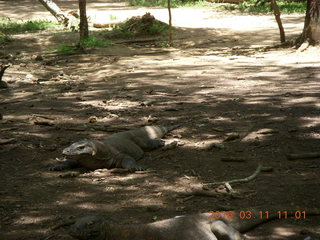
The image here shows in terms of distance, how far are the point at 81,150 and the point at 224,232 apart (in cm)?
207

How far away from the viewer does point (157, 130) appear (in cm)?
595

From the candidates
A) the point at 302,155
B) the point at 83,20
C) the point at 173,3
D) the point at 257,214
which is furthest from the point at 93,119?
the point at 173,3

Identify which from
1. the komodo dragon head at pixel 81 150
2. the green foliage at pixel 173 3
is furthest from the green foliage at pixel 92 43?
the green foliage at pixel 173 3

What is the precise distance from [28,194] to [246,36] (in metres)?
11.9

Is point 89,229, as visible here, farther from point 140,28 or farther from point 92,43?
point 140,28

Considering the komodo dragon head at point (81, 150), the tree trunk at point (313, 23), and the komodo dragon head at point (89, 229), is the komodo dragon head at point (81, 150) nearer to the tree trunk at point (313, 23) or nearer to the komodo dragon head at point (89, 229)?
the komodo dragon head at point (89, 229)

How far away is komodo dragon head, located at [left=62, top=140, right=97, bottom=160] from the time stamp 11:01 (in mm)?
1748

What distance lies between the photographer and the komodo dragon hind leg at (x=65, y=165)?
5.00m

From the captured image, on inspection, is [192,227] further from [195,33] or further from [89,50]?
[195,33]

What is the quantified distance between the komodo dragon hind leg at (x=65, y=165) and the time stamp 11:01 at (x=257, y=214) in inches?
81.3

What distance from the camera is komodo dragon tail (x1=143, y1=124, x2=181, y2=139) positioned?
5.81 metres

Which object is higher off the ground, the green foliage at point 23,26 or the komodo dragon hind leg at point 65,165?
the green foliage at point 23,26

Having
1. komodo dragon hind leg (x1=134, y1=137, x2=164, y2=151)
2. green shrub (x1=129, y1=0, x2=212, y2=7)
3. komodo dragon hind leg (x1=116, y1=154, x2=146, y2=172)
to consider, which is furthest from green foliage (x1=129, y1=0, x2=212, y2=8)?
komodo dragon hind leg (x1=116, y1=154, x2=146, y2=172)

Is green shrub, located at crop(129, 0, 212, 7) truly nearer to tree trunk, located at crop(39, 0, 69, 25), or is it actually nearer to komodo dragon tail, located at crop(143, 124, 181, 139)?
tree trunk, located at crop(39, 0, 69, 25)
